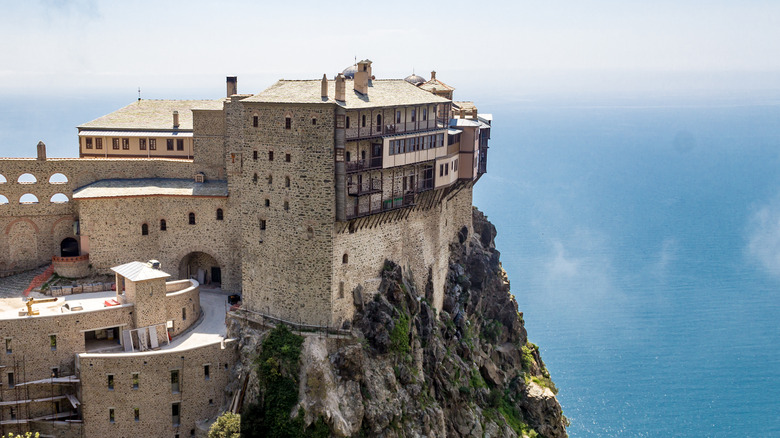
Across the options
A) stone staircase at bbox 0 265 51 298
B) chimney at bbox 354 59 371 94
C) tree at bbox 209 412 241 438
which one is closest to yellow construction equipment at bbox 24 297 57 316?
stone staircase at bbox 0 265 51 298

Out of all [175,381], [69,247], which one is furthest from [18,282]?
[175,381]

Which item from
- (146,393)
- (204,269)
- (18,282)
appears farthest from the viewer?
(204,269)

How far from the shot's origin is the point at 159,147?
6219 centimetres

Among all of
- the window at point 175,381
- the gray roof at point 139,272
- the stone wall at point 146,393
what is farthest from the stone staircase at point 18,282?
the window at point 175,381

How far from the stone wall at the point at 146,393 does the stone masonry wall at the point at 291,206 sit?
5.59 metres

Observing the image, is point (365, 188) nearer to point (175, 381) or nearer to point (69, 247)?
point (175, 381)

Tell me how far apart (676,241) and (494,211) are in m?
39.6

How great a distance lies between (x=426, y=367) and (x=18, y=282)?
2687 cm

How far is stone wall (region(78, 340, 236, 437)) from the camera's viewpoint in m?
45.0

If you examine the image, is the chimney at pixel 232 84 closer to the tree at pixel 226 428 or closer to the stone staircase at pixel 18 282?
the stone staircase at pixel 18 282

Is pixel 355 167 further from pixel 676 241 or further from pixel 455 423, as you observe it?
pixel 676 241

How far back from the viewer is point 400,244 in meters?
55.1

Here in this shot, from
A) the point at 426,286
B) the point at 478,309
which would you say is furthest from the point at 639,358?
the point at 426,286

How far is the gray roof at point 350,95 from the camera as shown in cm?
4747
